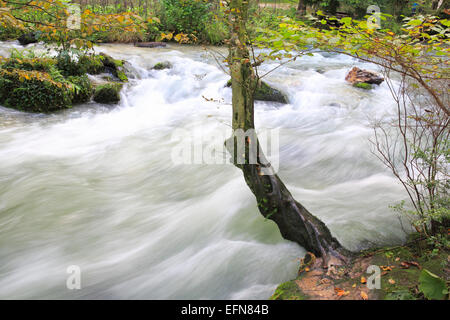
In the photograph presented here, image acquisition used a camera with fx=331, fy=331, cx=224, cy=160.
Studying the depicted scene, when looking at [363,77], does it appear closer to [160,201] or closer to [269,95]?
[269,95]

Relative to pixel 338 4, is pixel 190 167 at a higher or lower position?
lower

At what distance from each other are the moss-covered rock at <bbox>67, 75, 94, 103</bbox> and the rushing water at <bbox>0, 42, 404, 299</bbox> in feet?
Answer: 1.44

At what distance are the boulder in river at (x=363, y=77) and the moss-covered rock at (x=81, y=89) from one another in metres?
7.31

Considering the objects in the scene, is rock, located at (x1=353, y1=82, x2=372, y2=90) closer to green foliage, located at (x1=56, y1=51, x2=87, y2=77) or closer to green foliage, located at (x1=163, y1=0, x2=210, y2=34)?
green foliage, located at (x1=56, y1=51, x2=87, y2=77)

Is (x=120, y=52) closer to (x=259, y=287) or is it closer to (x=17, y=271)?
(x=17, y=271)

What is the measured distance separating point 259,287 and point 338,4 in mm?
19800

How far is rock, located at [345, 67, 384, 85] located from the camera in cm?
958

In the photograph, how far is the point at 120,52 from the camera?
38.8 feet

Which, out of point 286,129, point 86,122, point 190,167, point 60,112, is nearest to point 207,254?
point 190,167

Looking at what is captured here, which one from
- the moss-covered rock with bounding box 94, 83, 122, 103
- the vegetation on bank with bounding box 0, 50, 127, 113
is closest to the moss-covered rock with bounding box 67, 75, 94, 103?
the vegetation on bank with bounding box 0, 50, 127, 113

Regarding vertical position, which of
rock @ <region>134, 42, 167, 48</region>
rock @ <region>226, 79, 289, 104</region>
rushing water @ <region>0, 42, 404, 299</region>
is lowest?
rushing water @ <region>0, 42, 404, 299</region>

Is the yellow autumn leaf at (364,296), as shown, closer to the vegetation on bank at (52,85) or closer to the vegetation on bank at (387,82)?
the vegetation on bank at (387,82)
